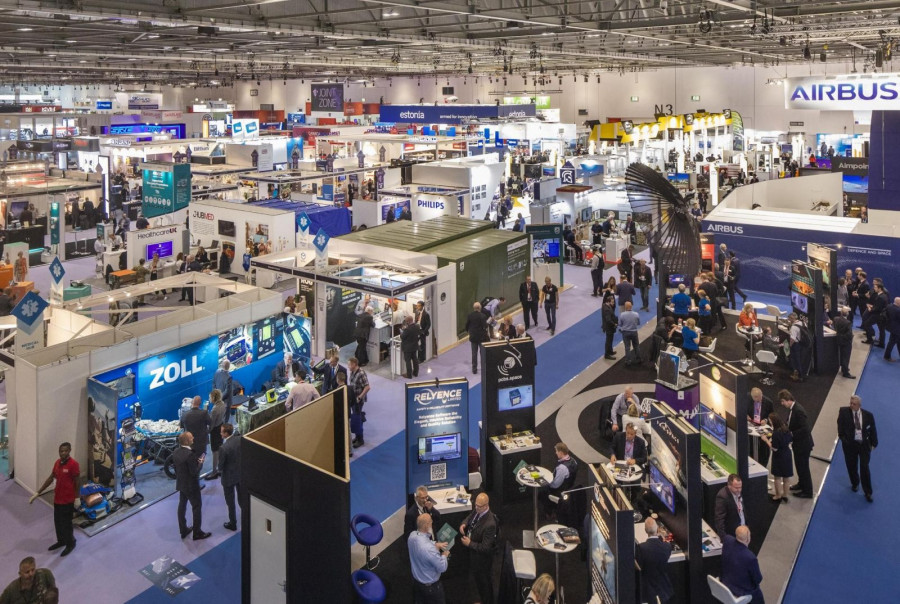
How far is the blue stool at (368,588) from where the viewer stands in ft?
18.1

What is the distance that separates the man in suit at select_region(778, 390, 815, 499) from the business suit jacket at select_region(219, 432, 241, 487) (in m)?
5.54

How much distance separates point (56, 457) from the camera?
7.96 m

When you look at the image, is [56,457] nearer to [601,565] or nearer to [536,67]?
[601,565]

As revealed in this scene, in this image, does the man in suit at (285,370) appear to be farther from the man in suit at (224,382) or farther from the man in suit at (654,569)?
the man in suit at (654,569)

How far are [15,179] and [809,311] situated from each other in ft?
73.1

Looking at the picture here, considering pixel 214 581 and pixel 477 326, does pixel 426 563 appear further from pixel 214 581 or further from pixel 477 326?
pixel 477 326

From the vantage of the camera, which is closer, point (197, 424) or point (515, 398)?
point (197, 424)

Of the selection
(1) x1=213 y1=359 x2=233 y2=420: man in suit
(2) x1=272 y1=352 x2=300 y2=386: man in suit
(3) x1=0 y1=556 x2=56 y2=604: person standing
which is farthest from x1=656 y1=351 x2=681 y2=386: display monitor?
(3) x1=0 y1=556 x2=56 y2=604: person standing

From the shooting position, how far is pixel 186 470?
698 centimetres

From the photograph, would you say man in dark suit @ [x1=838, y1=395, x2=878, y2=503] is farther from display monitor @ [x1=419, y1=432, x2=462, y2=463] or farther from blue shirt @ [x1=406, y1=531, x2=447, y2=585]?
blue shirt @ [x1=406, y1=531, x2=447, y2=585]

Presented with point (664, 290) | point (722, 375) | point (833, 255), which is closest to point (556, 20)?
point (664, 290)

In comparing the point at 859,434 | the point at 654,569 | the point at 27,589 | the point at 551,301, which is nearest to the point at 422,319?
the point at 551,301

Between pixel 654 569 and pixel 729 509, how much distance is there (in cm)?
115

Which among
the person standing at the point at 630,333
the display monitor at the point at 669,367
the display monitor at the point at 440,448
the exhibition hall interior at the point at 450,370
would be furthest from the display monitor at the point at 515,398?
the person standing at the point at 630,333
